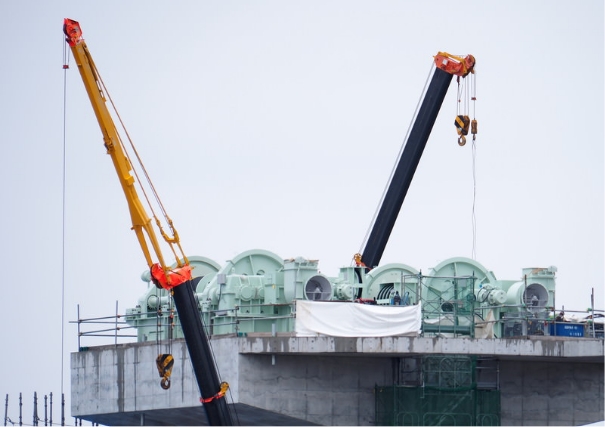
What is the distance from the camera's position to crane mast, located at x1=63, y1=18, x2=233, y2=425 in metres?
51.7

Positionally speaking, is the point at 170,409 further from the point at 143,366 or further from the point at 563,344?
the point at 563,344

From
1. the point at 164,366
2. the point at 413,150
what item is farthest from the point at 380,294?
the point at 164,366

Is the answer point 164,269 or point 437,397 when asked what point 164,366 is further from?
point 437,397

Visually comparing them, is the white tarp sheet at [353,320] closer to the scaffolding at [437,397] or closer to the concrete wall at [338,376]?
the concrete wall at [338,376]

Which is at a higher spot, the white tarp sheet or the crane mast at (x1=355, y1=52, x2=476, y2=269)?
the crane mast at (x1=355, y1=52, x2=476, y2=269)

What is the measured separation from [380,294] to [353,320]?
23.9 ft

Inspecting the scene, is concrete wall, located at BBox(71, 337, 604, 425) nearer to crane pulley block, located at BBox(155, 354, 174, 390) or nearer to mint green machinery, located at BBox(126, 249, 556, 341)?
crane pulley block, located at BBox(155, 354, 174, 390)

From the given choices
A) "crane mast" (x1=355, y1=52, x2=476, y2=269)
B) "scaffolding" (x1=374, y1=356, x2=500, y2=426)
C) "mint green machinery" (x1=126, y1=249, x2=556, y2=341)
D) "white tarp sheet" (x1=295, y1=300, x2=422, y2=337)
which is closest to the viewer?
"white tarp sheet" (x1=295, y1=300, x2=422, y2=337)

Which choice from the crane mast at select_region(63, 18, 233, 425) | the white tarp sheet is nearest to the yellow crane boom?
the crane mast at select_region(63, 18, 233, 425)

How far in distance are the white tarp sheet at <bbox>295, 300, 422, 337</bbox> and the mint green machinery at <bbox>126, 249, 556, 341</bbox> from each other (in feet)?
4.90

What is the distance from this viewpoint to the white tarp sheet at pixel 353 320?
168 feet

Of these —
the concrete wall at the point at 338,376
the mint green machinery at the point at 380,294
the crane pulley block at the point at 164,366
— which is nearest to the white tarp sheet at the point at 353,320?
the concrete wall at the point at 338,376

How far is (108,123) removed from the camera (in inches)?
2200

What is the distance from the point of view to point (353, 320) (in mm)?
51312
